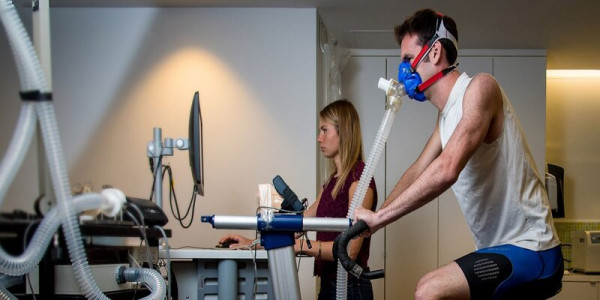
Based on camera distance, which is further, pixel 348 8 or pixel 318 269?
pixel 348 8

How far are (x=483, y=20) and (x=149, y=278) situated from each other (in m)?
3.21

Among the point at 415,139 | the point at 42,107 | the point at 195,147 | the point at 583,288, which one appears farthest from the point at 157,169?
the point at 583,288

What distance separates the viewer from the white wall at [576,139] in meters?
5.52

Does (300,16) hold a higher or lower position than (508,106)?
higher

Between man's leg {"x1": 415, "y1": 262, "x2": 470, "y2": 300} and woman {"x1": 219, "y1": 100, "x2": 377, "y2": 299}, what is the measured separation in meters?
0.71

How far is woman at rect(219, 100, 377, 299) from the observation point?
2232 millimetres

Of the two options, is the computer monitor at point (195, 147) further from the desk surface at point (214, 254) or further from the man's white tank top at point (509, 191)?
the man's white tank top at point (509, 191)

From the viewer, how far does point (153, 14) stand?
3.59m

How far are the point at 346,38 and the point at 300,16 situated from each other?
834 millimetres

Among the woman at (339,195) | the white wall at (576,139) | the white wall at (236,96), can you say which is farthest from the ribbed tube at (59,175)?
the white wall at (576,139)

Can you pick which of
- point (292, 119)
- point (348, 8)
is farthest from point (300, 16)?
point (292, 119)

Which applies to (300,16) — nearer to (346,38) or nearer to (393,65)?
(346,38)

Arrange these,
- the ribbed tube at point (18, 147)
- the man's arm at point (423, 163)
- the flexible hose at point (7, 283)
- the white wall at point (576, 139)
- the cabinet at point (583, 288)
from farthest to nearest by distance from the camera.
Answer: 1. the white wall at point (576, 139)
2. the cabinet at point (583, 288)
3. the man's arm at point (423, 163)
4. the flexible hose at point (7, 283)
5. the ribbed tube at point (18, 147)

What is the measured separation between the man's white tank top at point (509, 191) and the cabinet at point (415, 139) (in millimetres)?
3091
